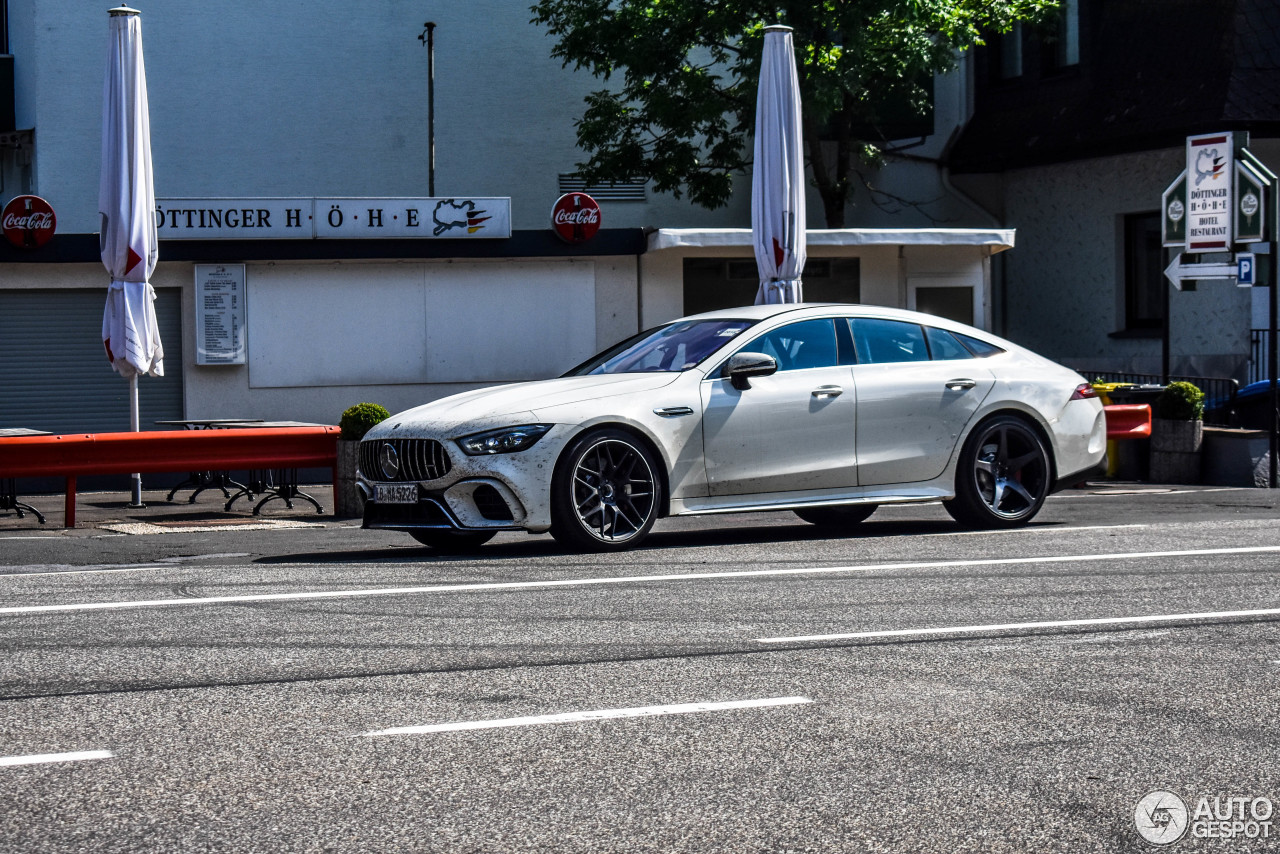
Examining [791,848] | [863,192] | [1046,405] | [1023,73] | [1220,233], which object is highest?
[1023,73]

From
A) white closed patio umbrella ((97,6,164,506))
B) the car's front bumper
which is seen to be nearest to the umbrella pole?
white closed patio umbrella ((97,6,164,506))

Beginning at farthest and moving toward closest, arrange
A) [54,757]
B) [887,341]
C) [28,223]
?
[28,223], [887,341], [54,757]

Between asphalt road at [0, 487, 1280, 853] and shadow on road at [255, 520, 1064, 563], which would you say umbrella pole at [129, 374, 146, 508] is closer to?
shadow on road at [255, 520, 1064, 563]

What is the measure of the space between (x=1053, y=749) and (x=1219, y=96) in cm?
1853

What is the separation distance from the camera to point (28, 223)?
17.5 meters

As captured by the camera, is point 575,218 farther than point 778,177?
Yes

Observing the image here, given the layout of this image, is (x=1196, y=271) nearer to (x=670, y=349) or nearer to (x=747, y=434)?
(x=670, y=349)

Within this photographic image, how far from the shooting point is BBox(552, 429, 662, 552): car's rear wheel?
9.53 m

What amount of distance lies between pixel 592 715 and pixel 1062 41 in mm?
22641

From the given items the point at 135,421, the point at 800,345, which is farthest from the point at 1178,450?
the point at 135,421

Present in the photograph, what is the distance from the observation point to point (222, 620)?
283 inches

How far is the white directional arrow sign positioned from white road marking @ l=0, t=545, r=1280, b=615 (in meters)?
7.62

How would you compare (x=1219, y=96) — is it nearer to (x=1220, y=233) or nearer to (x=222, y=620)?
(x=1220, y=233)

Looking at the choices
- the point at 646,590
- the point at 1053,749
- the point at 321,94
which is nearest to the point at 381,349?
the point at 321,94
